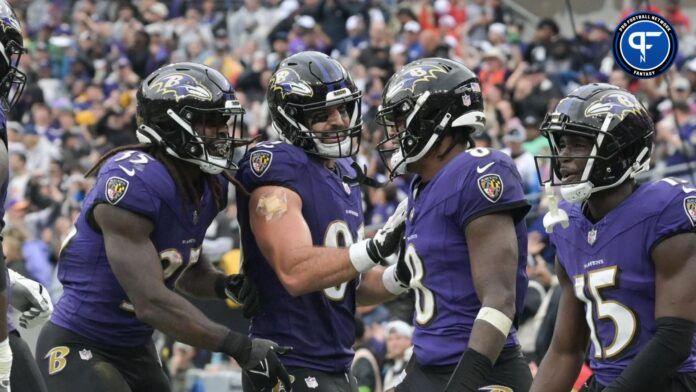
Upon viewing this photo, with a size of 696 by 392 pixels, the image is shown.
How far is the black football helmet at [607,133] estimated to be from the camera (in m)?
4.80

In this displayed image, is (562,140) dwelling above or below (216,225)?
above

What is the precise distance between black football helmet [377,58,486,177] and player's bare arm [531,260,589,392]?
667 mm

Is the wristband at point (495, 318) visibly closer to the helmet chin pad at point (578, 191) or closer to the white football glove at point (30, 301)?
the helmet chin pad at point (578, 191)

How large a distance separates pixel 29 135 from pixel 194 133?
1017cm

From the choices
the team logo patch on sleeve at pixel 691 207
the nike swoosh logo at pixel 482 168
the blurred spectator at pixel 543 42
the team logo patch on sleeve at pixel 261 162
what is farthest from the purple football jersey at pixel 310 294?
the blurred spectator at pixel 543 42

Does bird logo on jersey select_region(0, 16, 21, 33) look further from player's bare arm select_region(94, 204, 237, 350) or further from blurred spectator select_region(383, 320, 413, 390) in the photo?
blurred spectator select_region(383, 320, 413, 390)

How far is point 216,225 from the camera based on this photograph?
11.2 m

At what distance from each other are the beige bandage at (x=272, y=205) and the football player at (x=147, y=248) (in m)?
0.20

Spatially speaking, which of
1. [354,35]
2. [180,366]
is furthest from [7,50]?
[354,35]

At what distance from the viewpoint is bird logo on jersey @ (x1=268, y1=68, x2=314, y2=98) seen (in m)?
5.54

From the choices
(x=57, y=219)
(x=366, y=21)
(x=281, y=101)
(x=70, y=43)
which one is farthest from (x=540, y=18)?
(x=281, y=101)

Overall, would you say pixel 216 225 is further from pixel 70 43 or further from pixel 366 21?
pixel 70 43

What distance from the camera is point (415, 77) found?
517 centimetres

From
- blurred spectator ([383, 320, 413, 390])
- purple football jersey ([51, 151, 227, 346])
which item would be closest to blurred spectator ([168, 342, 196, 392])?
blurred spectator ([383, 320, 413, 390])
